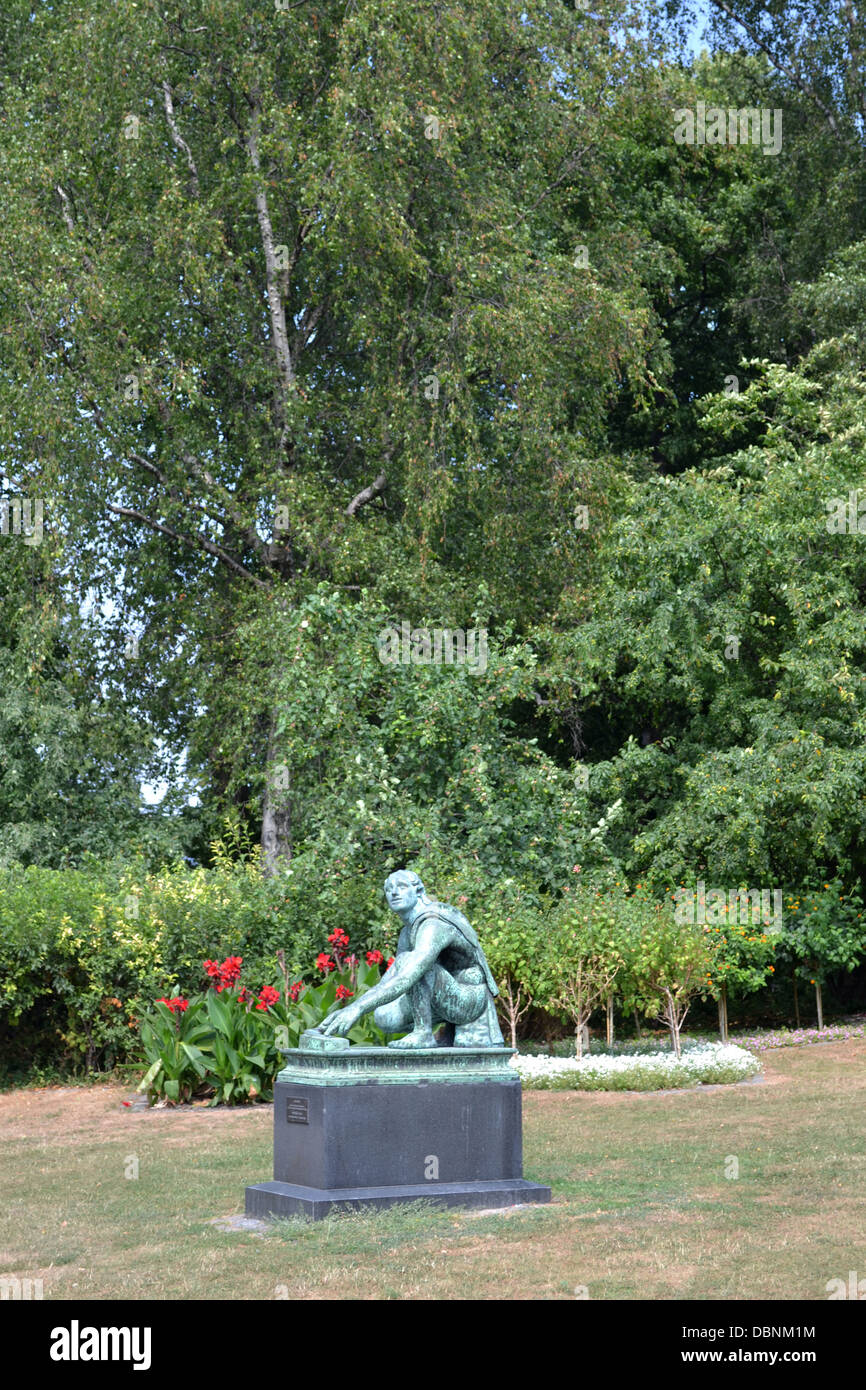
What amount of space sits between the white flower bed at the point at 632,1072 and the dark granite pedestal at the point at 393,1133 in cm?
535

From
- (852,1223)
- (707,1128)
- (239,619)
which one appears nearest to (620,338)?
(239,619)

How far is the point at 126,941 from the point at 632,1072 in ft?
16.7

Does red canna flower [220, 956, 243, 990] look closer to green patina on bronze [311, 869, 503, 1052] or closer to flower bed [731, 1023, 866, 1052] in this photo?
green patina on bronze [311, 869, 503, 1052]

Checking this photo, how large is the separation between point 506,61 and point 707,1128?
18143mm

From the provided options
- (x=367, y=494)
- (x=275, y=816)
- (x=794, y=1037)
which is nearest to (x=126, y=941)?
(x=275, y=816)

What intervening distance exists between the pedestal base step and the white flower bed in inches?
213

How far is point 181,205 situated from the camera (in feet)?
70.1

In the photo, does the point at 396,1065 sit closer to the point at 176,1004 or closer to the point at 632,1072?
the point at 176,1004

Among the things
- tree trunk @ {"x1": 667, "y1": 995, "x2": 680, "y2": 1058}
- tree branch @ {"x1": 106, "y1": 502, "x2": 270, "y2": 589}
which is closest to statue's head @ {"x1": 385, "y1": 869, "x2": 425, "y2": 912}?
tree trunk @ {"x1": 667, "y1": 995, "x2": 680, "y2": 1058}

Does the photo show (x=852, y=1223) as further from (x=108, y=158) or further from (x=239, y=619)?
(x=108, y=158)

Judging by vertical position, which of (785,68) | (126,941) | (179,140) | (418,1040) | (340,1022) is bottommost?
(418,1040)

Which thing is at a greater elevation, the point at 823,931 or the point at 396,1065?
the point at 823,931

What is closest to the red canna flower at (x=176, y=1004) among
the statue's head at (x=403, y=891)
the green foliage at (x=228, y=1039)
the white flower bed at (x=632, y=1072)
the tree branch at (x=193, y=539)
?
the green foliage at (x=228, y=1039)

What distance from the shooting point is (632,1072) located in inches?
549
